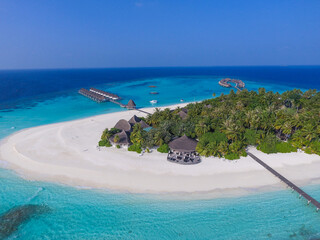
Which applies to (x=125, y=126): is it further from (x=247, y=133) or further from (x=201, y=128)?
(x=247, y=133)

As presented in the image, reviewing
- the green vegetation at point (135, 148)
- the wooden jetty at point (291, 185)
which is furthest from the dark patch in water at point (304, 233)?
the green vegetation at point (135, 148)

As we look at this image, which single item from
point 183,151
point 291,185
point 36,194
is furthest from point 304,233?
point 36,194

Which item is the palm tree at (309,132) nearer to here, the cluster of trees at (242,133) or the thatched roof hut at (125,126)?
the cluster of trees at (242,133)

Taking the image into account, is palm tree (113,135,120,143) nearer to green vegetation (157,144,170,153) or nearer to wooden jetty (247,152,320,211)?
green vegetation (157,144,170,153)

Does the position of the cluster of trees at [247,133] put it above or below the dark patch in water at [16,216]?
above

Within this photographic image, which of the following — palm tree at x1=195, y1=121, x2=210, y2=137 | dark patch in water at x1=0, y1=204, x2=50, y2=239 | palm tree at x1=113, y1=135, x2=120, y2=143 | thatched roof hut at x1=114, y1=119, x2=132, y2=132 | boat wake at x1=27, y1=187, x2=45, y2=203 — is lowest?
dark patch in water at x1=0, y1=204, x2=50, y2=239

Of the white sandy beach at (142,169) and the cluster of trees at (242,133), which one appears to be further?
the cluster of trees at (242,133)

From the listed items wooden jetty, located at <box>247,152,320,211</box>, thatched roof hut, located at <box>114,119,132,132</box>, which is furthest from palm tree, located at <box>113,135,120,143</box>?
wooden jetty, located at <box>247,152,320,211</box>
